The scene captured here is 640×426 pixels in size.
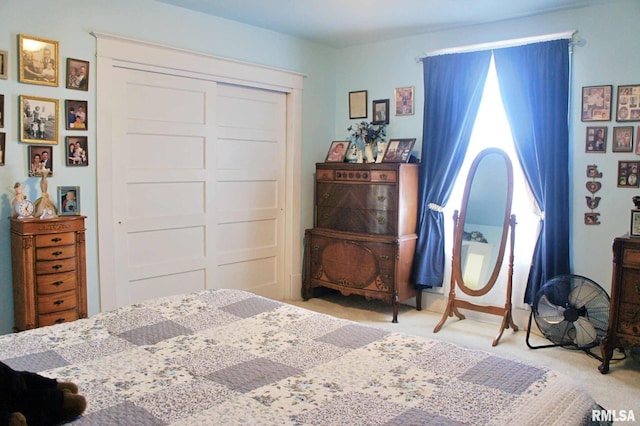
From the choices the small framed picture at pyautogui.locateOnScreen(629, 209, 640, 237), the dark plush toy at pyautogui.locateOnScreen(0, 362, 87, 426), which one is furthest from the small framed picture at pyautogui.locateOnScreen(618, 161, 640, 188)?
the dark plush toy at pyautogui.locateOnScreen(0, 362, 87, 426)

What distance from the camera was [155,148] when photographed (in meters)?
3.93

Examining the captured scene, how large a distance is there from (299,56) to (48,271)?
293 cm

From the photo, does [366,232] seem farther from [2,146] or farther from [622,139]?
[2,146]

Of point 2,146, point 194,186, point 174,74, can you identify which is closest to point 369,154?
point 194,186

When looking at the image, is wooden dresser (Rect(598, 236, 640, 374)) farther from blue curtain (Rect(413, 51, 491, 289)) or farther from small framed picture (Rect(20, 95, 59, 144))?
small framed picture (Rect(20, 95, 59, 144))

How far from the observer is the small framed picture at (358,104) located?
16.5 ft

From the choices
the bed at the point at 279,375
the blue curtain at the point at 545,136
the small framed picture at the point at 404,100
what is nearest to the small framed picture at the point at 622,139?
the blue curtain at the point at 545,136

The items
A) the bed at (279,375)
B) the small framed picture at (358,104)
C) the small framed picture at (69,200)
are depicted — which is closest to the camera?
the bed at (279,375)

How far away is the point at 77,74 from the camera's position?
342 centimetres

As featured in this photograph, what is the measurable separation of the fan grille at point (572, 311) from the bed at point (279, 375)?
201 centimetres

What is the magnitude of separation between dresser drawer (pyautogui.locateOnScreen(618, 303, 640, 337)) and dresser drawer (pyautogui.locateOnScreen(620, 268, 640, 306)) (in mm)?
37

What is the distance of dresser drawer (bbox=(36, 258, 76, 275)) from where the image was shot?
120 inches

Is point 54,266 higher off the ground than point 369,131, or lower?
lower

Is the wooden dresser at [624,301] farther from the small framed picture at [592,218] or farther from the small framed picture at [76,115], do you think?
the small framed picture at [76,115]
